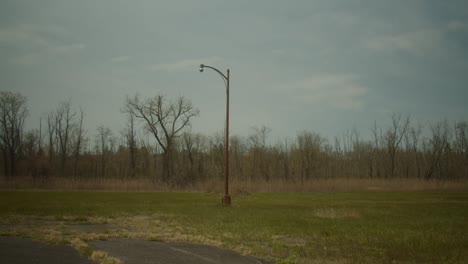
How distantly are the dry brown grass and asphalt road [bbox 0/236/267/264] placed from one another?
93.9ft

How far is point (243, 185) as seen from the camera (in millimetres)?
42250

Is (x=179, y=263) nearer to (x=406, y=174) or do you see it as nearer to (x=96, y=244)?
(x=96, y=244)

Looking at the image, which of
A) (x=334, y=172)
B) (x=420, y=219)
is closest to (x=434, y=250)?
(x=420, y=219)

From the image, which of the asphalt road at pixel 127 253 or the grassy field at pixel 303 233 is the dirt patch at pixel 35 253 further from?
the grassy field at pixel 303 233

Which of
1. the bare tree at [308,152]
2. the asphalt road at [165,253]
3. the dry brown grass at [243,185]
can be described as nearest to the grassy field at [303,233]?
the asphalt road at [165,253]

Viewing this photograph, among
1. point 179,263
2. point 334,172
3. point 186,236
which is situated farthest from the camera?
point 334,172

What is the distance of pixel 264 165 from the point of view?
70.1m

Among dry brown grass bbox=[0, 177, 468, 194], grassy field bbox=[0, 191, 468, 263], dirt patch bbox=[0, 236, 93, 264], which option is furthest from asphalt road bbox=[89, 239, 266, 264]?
dry brown grass bbox=[0, 177, 468, 194]

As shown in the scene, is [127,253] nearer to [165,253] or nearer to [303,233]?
[165,253]

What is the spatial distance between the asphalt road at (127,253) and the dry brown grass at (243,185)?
28608 mm

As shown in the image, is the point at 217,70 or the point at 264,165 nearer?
the point at 217,70

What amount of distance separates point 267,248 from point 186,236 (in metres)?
2.59

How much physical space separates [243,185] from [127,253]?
34.4m

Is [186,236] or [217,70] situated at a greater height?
[217,70]
